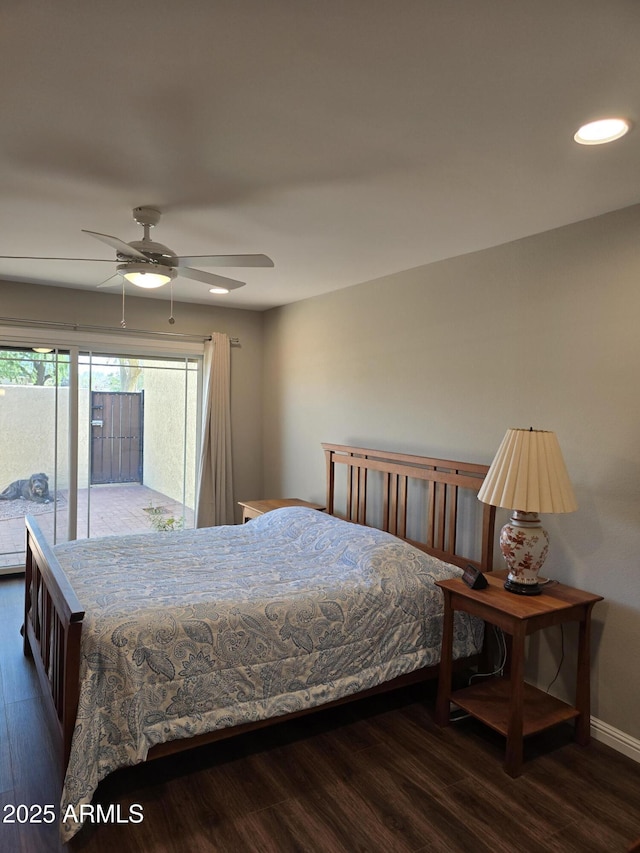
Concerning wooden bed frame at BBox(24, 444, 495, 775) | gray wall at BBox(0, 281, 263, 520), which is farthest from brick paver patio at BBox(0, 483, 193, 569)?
wooden bed frame at BBox(24, 444, 495, 775)

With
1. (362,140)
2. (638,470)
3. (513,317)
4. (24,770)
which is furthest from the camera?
(513,317)

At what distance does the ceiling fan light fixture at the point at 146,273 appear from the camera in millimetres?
2686

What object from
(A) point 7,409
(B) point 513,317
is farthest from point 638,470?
(A) point 7,409

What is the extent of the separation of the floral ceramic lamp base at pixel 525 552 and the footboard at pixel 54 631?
188 cm

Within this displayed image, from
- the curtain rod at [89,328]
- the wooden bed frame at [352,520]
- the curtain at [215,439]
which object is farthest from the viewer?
the curtain at [215,439]

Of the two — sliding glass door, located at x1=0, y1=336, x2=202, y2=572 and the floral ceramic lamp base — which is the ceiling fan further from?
sliding glass door, located at x1=0, y1=336, x2=202, y2=572

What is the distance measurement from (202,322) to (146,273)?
9.01ft

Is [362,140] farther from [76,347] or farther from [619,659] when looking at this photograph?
[76,347]

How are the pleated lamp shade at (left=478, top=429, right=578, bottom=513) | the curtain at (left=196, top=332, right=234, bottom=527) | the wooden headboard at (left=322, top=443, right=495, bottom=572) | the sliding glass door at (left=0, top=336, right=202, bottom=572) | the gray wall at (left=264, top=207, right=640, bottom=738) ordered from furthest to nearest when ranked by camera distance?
1. the curtain at (left=196, top=332, right=234, bottom=527)
2. the sliding glass door at (left=0, top=336, right=202, bottom=572)
3. the wooden headboard at (left=322, top=443, right=495, bottom=572)
4. the gray wall at (left=264, top=207, right=640, bottom=738)
5. the pleated lamp shade at (left=478, top=429, right=578, bottom=513)

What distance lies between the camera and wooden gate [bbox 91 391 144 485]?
512 centimetres

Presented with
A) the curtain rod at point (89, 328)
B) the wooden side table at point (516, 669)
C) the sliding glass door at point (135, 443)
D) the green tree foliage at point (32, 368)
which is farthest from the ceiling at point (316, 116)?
the sliding glass door at point (135, 443)

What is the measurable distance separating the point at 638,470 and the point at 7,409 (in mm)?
4628

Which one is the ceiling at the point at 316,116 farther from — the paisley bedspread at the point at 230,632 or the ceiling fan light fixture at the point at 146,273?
the paisley bedspread at the point at 230,632

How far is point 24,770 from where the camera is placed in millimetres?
2342
